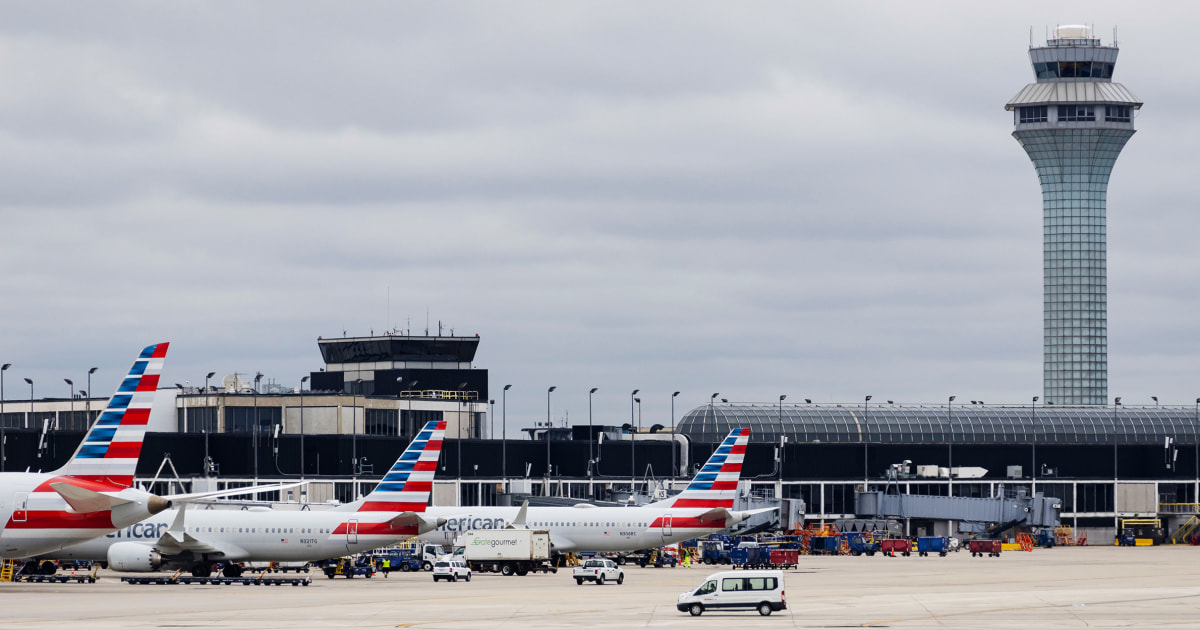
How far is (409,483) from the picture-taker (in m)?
83.7

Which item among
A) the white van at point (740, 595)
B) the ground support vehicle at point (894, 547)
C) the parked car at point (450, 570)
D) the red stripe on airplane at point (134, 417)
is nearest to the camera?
the white van at point (740, 595)

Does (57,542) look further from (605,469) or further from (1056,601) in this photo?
(605,469)

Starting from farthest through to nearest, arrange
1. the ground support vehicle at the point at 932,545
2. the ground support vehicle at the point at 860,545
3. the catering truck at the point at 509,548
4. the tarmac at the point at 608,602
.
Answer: the ground support vehicle at the point at 860,545 < the ground support vehicle at the point at 932,545 < the catering truck at the point at 509,548 < the tarmac at the point at 608,602

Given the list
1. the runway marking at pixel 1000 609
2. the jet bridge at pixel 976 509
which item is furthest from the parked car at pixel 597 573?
the jet bridge at pixel 976 509

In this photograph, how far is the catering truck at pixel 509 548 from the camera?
302 feet

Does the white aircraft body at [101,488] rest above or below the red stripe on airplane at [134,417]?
below

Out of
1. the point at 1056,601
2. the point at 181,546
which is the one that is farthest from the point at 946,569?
the point at 181,546

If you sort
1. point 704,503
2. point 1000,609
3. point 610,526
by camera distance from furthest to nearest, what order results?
point 610,526, point 704,503, point 1000,609

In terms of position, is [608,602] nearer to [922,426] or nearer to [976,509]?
[976,509]

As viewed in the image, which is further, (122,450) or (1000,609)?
(122,450)

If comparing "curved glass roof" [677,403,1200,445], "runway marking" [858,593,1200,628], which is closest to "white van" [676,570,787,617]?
"runway marking" [858,593,1200,628]

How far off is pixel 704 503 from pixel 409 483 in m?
19.8

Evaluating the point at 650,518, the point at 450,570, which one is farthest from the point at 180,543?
the point at 650,518

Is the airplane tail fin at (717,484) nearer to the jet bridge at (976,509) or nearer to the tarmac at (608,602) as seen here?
the tarmac at (608,602)
